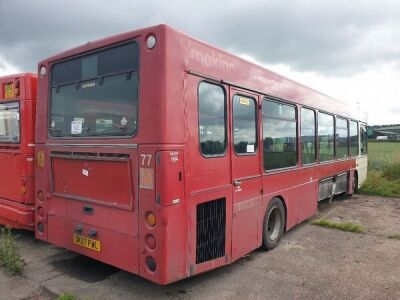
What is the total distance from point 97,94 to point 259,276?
10.2 ft

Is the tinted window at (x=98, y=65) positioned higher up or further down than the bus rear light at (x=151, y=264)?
higher up

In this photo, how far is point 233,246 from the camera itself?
493 cm

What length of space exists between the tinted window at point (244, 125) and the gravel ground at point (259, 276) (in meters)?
1.68

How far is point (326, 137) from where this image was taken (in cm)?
877

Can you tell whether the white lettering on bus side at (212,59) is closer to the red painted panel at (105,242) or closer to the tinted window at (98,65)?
the tinted window at (98,65)

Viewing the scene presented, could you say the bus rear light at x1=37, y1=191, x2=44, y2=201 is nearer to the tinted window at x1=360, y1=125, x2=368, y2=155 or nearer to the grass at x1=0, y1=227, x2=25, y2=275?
the grass at x1=0, y1=227, x2=25, y2=275

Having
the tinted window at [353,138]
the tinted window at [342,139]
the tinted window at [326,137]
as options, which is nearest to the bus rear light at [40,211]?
the tinted window at [326,137]

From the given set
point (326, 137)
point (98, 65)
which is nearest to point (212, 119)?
point (98, 65)

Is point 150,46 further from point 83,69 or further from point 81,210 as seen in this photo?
point 81,210

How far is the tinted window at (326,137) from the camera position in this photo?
835 centimetres

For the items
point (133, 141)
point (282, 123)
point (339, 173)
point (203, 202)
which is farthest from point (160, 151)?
point (339, 173)

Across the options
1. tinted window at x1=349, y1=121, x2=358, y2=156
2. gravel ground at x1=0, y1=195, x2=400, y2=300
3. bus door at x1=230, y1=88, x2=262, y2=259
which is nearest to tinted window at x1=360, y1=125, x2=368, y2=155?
tinted window at x1=349, y1=121, x2=358, y2=156

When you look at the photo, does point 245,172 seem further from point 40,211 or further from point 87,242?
point 40,211

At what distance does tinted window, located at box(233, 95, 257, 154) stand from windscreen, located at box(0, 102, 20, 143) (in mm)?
3572
